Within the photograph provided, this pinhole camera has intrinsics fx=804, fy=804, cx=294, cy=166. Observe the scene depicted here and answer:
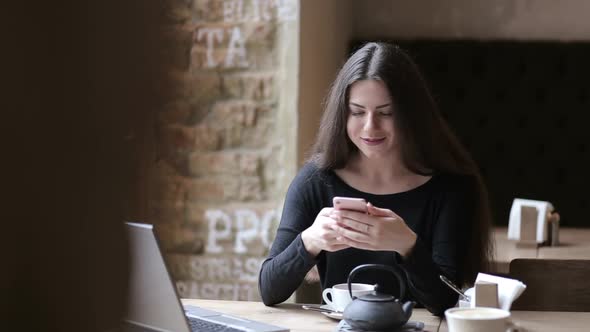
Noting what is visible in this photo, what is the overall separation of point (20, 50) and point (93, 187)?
4cm

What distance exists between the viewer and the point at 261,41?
321 centimetres

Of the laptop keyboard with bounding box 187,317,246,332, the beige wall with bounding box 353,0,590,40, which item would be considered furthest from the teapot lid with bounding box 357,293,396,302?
the beige wall with bounding box 353,0,590,40

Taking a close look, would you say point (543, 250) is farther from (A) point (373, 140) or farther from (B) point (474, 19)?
(B) point (474, 19)

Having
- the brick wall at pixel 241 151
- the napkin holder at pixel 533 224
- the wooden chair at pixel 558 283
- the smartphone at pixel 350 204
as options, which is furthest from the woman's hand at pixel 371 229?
the napkin holder at pixel 533 224

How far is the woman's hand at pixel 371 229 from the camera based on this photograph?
72.1 inches

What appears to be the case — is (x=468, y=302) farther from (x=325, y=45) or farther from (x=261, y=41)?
(x=325, y=45)

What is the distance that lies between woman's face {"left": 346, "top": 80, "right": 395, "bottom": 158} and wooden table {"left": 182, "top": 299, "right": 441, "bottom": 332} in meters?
0.48

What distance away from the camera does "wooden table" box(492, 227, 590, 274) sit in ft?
9.73

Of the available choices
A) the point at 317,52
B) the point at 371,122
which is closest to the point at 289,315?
the point at 371,122

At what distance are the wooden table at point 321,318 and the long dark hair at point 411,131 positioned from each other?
0.30 metres

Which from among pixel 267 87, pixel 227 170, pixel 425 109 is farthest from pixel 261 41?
pixel 425 109

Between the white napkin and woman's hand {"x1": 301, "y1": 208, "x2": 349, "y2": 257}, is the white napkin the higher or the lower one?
the lower one

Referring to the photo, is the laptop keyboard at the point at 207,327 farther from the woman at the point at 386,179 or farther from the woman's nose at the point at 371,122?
the woman's nose at the point at 371,122

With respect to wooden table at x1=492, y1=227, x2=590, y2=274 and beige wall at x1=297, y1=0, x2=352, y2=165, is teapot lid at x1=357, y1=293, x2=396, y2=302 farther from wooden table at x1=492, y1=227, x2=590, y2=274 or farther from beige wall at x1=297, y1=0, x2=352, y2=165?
beige wall at x1=297, y1=0, x2=352, y2=165
